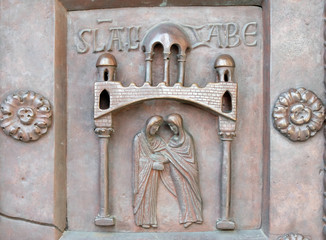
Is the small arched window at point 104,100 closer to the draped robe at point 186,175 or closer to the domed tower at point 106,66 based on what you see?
the domed tower at point 106,66

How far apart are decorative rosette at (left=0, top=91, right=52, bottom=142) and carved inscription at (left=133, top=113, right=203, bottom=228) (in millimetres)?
494

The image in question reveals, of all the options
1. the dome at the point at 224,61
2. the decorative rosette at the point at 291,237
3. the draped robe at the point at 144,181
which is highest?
the dome at the point at 224,61

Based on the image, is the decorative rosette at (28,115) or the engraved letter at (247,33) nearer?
the decorative rosette at (28,115)

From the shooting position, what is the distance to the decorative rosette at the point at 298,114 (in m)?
2.22

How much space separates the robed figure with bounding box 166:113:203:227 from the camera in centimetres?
231

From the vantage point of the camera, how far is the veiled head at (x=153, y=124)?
2.28 metres

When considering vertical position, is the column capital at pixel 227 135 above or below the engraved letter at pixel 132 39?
below

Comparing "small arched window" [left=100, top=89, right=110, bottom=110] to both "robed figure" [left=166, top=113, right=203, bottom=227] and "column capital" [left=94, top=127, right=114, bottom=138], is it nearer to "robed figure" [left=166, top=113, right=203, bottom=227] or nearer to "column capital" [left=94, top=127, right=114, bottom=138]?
"column capital" [left=94, top=127, right=114, bottom=138]

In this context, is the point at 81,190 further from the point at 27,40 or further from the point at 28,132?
the point at 27,40

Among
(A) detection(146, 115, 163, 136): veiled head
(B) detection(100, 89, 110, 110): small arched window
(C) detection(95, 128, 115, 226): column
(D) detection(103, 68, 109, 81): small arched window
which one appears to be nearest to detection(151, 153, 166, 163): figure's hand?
(A) detection(146, 115, 163, 136): veiled head

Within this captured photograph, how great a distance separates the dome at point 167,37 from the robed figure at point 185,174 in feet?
1.22

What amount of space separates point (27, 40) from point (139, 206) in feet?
3.49

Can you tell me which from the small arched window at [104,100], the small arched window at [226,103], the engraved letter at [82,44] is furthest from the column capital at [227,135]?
the engraved letter at [82,44]

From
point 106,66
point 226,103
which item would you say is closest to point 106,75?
point 106,66
